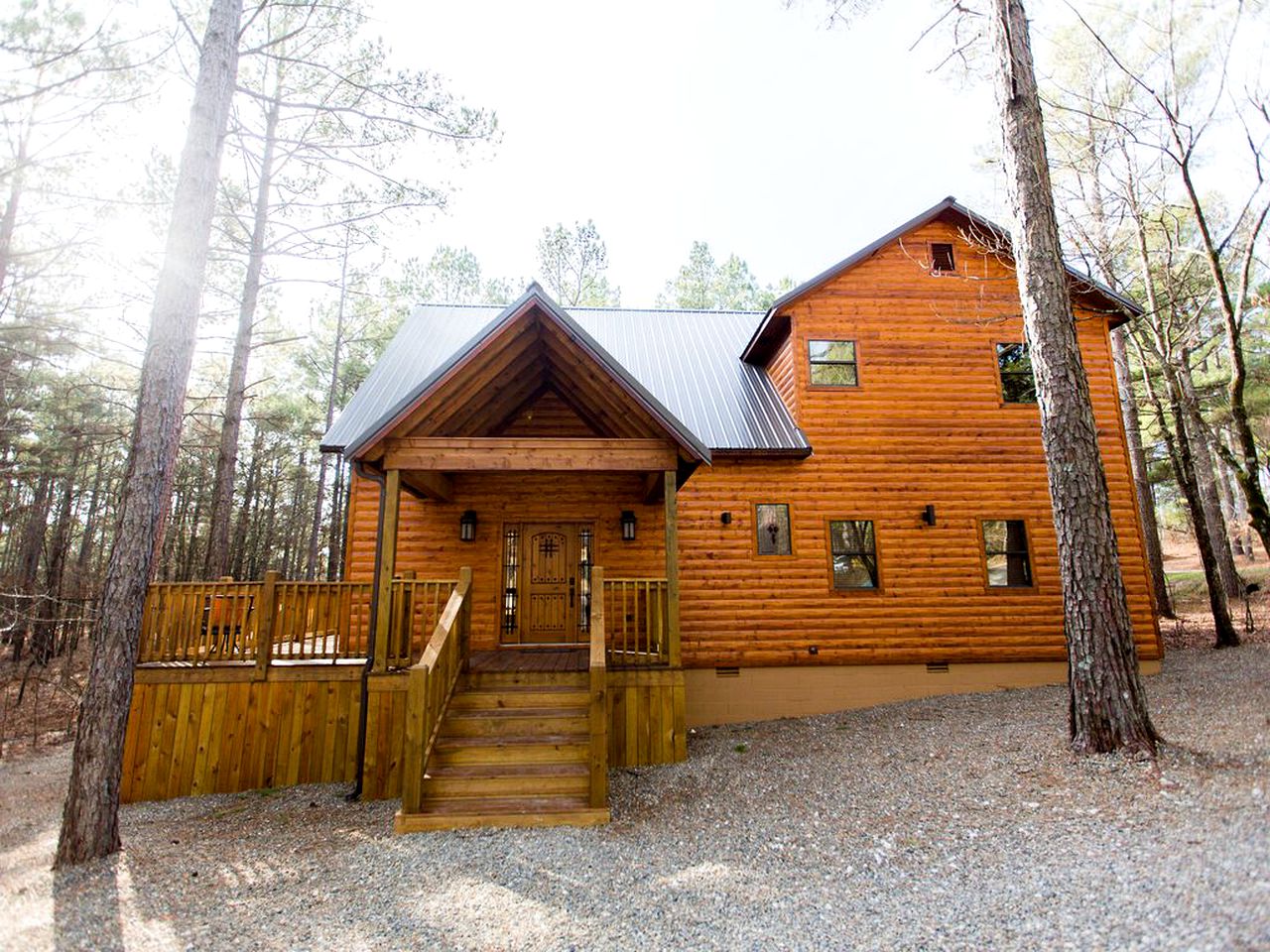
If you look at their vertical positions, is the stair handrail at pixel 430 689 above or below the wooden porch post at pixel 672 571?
below

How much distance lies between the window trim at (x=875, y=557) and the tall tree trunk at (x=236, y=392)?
388 inches

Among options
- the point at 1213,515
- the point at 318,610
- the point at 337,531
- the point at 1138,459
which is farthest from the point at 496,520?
the point at 1213,515

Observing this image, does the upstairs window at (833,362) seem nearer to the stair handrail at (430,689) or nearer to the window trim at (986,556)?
the window trim at (986,556)

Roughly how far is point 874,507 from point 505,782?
21.0ft

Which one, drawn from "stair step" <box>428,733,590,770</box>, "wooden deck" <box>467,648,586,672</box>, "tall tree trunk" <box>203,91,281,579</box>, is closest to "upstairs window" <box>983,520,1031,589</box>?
"wooden deck" <box>467,648,586,672</box>

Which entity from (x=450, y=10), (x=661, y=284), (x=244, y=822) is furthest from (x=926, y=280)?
(x=661, y=284)

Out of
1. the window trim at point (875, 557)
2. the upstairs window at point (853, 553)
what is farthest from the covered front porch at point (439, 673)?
the upstairs window at point (853, 553)

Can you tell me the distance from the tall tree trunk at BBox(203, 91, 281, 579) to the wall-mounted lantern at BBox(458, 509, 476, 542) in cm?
467

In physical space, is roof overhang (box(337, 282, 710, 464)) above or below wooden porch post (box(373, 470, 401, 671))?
above

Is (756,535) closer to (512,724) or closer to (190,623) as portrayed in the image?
(512,724)

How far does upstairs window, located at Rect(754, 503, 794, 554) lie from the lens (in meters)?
8.71

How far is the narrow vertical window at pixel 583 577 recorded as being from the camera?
8742mm

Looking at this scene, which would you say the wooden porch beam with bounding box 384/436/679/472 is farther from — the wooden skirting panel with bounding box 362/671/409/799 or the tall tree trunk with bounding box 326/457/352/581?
the tall tree trunk with bounding box 326/457/352/581

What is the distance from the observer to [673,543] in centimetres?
634
